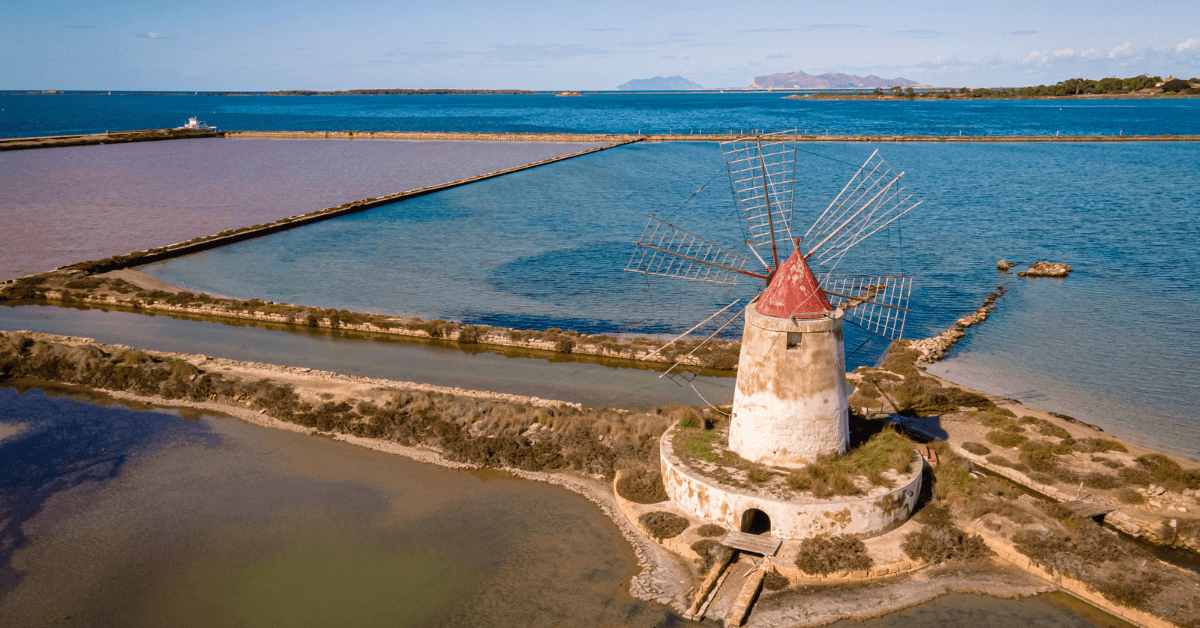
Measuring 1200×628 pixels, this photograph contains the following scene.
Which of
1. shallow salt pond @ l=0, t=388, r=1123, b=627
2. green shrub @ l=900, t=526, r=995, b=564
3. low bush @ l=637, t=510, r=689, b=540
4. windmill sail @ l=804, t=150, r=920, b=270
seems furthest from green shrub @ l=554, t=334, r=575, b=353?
green shrub @ l=900, t=526, r=995, b=564

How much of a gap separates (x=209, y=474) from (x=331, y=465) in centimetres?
219

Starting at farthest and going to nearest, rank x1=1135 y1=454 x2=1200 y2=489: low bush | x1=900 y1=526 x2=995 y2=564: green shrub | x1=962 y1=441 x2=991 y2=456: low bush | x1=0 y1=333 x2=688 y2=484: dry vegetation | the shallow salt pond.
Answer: x1=0 y1=333 x2=688 y2=484: dry vegetation
x1=962 y1=441 x2=991 y2=456: low bush
x1=1135 y1=454 x2=1200 y2=489: low bush
x1=900 y1=526 x2=995 y2=564: green shrub
the shallow salt pond

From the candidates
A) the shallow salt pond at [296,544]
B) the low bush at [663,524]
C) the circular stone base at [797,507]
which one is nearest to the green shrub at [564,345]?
the shallow salt pond at [296,544]

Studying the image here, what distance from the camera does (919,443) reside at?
44.5ft

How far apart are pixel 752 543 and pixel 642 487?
2411mm

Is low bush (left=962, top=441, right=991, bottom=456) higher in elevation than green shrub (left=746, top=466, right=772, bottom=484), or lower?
lower

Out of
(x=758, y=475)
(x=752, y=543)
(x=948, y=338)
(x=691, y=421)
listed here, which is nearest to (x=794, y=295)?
(x=758, y=475)

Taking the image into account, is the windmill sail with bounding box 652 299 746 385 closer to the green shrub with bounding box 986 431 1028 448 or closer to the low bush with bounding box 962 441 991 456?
the low bush with bounding box 962 441 991 456

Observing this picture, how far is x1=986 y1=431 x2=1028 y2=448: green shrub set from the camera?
542 inches

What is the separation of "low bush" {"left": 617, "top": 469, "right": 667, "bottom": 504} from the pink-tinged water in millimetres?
28076

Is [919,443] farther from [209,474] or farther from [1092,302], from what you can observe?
[1092,302]

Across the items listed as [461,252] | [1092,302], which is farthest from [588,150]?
[1092,302]

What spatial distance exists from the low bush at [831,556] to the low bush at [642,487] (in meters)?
2.53

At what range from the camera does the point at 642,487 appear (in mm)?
12398
